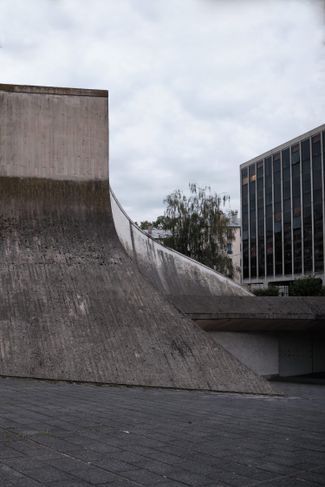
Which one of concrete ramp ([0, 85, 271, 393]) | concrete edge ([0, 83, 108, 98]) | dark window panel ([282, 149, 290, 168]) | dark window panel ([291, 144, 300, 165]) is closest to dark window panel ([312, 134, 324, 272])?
dark window panel ([291, 144, 300, 165])

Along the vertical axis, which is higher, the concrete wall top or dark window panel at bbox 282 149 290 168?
dark window panel at bbox 282 149 290 168

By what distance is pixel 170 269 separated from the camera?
1638 centimetres

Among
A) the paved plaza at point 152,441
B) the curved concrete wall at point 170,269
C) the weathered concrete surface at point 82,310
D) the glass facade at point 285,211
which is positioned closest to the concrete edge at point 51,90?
the weathered concrete surface at point 82,310

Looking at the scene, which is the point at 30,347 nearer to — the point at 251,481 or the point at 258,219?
the point at 251,481

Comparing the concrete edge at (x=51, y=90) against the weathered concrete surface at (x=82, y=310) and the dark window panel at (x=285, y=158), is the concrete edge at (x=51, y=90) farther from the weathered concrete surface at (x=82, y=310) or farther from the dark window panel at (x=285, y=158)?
the dark window panel at (x=285, y=158)

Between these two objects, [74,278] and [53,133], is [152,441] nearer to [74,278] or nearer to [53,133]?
[74,278]

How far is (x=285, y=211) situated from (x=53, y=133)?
4254 cm

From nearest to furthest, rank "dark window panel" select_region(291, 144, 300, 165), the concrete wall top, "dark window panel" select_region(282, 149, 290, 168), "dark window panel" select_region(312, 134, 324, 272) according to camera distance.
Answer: the concrete wall top < "dark window panel" select_region(312, 134, 324, 272) < "dark window panel" select_region(291, 144, 300, 165) < "dark window panel" select_region(282, 149, 290, 168)

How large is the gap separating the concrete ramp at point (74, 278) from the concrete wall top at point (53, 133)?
25 mm

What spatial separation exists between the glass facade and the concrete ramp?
38.5m

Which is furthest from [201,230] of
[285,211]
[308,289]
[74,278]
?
[74,278]

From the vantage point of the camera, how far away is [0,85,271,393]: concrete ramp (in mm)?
9695

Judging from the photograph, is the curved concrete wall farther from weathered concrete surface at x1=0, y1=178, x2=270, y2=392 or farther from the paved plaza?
the paved plaza

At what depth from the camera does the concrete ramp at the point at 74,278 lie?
9.70 metres
